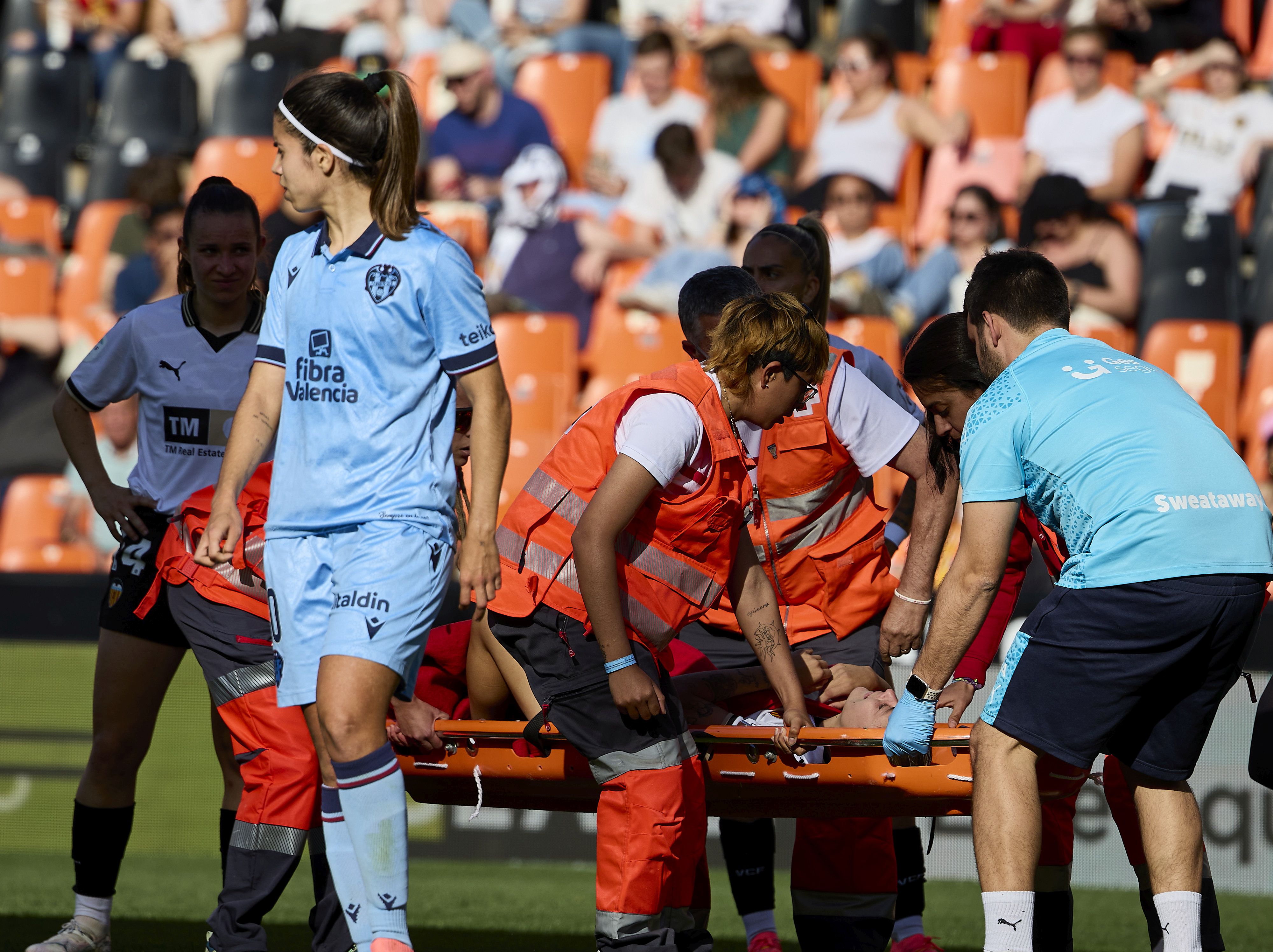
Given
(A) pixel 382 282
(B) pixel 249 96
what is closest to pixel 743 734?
(A) pixel 382 282

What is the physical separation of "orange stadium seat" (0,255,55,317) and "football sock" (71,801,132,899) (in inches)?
220

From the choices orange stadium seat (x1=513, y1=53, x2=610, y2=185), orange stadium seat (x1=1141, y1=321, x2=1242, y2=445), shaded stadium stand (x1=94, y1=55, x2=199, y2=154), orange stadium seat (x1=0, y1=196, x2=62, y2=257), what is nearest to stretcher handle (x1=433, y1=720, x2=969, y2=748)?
orange stadium seat (x1=1141, y1=321, x2=1242, y2=445)

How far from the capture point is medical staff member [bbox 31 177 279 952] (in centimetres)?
411

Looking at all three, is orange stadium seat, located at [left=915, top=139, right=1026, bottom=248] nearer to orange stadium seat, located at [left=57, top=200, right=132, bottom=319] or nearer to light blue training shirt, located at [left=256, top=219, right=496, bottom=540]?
orange stadium seat, located at [left=57, top=200, right=132, bottom=319]

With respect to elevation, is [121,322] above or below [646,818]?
above

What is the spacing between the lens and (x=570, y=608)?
11.8 feet

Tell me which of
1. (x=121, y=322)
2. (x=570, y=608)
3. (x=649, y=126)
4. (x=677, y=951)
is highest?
(x=649, y=126)

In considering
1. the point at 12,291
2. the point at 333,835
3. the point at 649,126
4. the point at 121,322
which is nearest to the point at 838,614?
the point at 333,835

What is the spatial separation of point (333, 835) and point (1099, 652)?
5.41 feet

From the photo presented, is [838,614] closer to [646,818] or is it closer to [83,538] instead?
[646,818]

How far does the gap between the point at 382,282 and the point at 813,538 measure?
1.61m

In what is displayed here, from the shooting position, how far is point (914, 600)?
3932 mm

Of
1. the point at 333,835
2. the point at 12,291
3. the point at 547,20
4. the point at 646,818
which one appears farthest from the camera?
the point at 547,20

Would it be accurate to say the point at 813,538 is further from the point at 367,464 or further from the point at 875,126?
the point at 875,126
